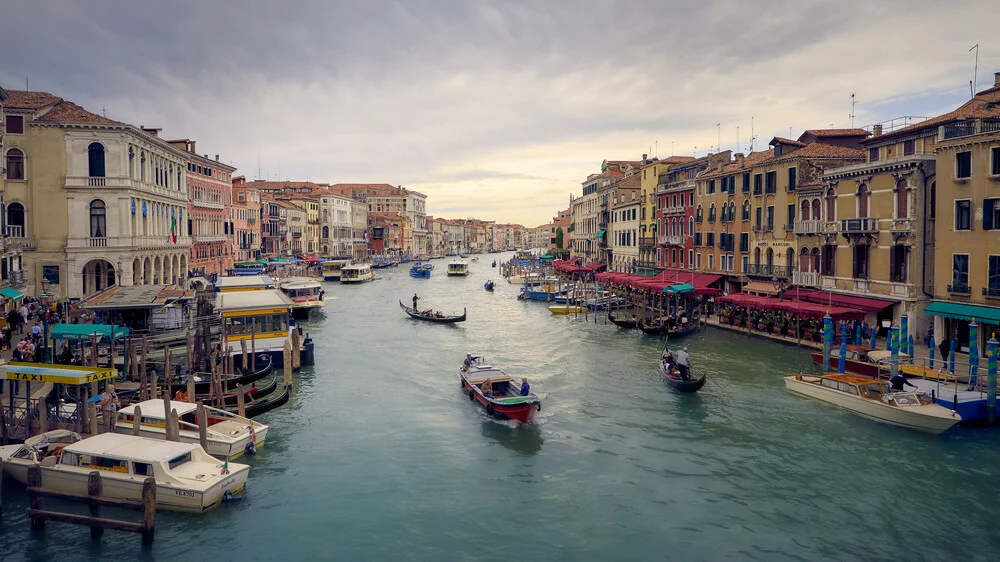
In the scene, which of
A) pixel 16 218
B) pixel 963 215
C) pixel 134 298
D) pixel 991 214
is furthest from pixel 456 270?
pixel 991 214

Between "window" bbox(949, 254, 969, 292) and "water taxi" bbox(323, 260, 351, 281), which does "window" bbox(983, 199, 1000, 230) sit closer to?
"window" bbox(949, 254, 969, 292)

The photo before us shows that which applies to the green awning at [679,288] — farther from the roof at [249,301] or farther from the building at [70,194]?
the building at [70,194]

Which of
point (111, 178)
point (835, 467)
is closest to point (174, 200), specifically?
point (111, 178)

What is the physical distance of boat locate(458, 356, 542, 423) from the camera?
1798cm

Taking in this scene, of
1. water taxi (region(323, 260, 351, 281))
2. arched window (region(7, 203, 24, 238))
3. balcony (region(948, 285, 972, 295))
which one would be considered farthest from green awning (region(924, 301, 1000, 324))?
water taxi (region(323, 260, 351, 281))

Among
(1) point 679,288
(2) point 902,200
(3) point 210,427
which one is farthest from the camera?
(1) point 679,288

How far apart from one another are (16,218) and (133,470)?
2457 cm

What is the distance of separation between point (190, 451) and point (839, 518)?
43.0 ft

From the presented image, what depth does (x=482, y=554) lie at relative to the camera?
457 inches

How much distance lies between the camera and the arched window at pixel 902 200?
25688mm

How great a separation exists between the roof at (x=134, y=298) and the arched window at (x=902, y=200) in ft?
93.8

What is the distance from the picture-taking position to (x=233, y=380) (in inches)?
867

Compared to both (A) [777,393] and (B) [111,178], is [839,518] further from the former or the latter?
(B) [111,178]

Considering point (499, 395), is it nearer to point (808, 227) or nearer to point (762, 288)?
point (808, 227)
